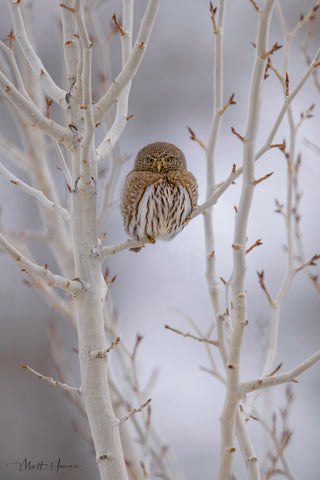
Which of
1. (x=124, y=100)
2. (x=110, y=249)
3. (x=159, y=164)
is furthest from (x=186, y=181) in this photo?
(x=110, y=249)

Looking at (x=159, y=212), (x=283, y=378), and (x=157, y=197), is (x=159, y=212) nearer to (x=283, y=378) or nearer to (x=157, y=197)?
(x=157, y=197)

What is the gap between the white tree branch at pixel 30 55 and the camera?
1696 millimetres

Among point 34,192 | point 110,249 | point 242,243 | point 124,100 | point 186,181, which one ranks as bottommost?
point 242,243

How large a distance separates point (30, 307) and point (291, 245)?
2.53 meters

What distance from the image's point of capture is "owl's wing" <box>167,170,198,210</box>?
80.6 inches

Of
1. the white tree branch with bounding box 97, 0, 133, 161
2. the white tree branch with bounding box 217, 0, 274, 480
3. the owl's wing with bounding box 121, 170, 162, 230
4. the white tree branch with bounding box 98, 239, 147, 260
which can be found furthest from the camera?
the owl's wing with bounding box 121, 170, 162, 230

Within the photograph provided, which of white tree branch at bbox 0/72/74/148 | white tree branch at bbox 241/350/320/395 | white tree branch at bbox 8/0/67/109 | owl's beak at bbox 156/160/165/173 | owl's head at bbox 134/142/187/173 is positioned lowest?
white tree branch at bbox 241/350/320/395

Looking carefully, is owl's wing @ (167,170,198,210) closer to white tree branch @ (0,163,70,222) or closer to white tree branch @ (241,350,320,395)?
white tree branch @ (0,163,70,222)

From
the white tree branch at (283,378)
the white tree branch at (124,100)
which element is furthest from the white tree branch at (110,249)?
the white tree branch at (283,378)

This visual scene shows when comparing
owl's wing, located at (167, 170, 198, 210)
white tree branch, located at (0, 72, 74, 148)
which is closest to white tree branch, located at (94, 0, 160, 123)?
white tree branch, located at (0, 72, 74, 148)

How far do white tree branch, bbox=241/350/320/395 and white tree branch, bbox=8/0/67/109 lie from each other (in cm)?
89

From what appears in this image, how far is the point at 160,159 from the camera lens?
6.84ft

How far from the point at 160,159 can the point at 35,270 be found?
0.73 metres

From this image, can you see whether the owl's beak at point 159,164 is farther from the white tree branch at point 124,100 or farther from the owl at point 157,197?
the white tree branch at point 124,100
